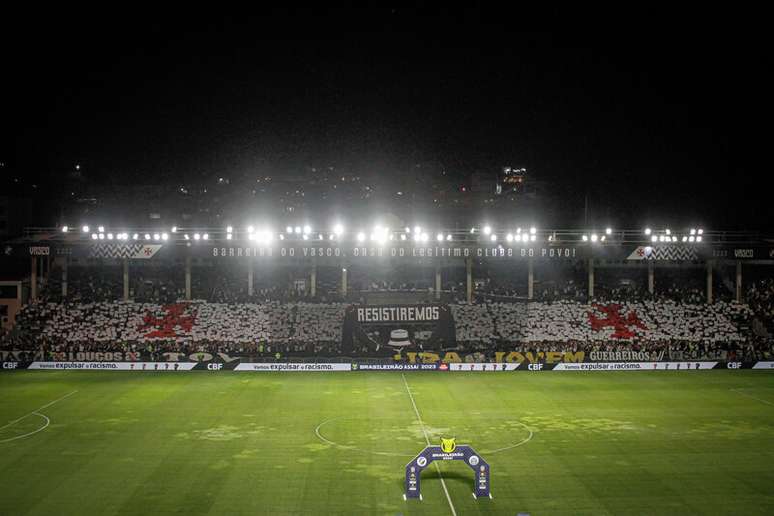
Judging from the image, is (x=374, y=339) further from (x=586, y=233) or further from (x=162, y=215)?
(x=162, y=215)

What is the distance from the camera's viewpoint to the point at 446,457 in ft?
60.1

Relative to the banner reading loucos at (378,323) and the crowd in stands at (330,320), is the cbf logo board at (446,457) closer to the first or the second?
the crowd in stands at (330,320)

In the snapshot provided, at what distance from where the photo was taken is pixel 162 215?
3575 inches

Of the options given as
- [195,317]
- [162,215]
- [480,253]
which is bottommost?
[195,317]

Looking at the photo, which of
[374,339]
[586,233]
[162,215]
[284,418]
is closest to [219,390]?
[284,418]

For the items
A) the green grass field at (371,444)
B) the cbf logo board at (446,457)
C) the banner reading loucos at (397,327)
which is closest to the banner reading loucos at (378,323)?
the banner reading loucos at (397,327)

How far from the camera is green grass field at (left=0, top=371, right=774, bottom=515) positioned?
59.7 feet

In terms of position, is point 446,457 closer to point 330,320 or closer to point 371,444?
point 371,444

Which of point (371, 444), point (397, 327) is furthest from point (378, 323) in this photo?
point (371, 444)

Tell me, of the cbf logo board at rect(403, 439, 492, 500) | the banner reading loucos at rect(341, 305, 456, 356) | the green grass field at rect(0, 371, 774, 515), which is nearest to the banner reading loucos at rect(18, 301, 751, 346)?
the banner reading loucos at rect(341, 305, 456, 356)

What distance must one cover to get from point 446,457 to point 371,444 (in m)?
6.04

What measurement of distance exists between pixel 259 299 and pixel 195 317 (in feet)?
16.3

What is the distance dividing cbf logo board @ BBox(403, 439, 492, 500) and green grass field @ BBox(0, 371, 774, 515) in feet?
1.28

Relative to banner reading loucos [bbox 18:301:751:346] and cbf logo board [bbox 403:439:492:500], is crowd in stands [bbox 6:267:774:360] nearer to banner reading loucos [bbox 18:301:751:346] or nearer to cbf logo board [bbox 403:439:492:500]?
banner reading loucos [bbox 18:301:751:346]
